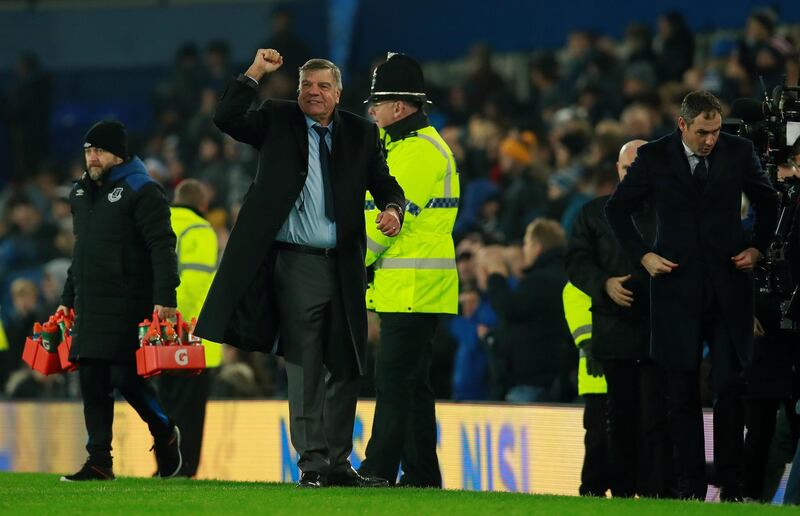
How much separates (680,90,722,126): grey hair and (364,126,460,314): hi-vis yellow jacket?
1.70 metres

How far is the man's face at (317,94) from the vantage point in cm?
961

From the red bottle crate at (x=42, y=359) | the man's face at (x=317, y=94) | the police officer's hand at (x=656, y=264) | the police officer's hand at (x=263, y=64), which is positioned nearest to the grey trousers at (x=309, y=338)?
the man's face at (x=317, y=94)

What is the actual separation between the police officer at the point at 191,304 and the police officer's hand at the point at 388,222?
3.70 m

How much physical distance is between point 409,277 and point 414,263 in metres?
0.11

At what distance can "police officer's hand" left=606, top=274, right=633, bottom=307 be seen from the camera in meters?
10.5

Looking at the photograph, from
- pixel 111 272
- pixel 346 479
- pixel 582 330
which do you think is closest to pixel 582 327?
pixel 582 330

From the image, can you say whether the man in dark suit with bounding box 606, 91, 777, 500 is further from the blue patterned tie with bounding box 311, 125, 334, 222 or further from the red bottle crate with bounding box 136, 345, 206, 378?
the red bottle crate with bounding box 136, 345, 206, 378

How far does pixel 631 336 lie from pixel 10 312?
1222 centimetres

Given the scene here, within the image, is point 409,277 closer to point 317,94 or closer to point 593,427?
point 317,94

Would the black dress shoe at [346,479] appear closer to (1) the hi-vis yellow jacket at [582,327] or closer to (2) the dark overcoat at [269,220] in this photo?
(2) the dark overcoat at [269,220]

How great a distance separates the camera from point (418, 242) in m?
10.6

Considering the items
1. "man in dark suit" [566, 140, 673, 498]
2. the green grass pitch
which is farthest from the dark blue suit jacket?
the green grass pitch

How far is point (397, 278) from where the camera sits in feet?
34.6

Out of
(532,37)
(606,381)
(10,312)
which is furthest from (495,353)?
(10,312)
